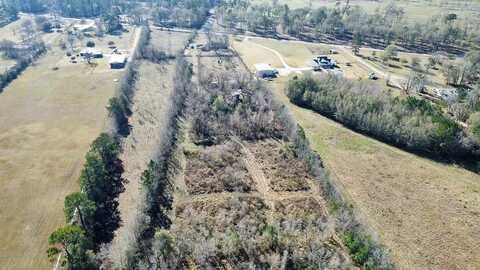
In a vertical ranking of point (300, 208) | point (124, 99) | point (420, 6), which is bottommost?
point (300, 208)

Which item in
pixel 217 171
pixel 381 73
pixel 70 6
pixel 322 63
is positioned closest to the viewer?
pixel 217 171

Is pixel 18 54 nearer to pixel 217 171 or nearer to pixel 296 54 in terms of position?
pixel 217 171

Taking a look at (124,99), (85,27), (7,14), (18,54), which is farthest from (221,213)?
(7,14)

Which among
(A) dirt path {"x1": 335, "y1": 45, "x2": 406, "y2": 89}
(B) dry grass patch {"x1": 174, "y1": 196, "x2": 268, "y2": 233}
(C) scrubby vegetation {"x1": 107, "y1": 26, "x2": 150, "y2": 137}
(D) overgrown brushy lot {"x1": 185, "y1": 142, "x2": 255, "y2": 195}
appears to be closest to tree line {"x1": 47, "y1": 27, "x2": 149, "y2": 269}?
(C) scrubby vegetation {"x1": 107, "y1": 26, "x2": 150, "y2": 137}

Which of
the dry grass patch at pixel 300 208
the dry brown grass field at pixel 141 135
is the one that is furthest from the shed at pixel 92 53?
the dry grass patch at pixel 300 208

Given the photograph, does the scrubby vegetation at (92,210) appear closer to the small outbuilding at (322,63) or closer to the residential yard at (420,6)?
the small outbuilding at (322,63)

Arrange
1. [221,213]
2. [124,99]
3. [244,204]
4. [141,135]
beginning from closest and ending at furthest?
[221,213] < [244,204] < [141,135] < [124,99]
